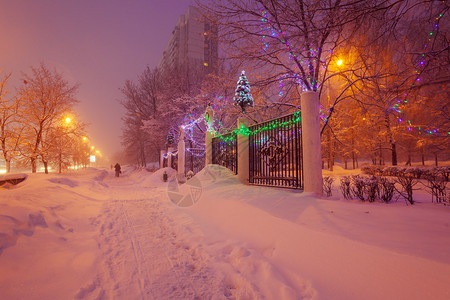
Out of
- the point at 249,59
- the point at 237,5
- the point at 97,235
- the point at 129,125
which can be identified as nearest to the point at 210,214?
the point at 97,235

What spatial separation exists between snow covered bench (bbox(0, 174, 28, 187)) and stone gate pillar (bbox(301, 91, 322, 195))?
11041 mm

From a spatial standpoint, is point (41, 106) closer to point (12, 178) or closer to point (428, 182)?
point (12, 178)

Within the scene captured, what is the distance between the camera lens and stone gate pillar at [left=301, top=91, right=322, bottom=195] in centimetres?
521

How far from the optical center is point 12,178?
25.6 feet

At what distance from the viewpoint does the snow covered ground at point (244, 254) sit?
7.41 feet

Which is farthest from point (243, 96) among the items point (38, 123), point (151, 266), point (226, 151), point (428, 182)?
point (38, 123)

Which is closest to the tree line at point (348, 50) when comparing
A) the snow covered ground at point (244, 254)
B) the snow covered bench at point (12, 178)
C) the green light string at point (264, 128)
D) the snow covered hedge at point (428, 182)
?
the green light string at point (264, 128)

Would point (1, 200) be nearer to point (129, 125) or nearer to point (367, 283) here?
point (367, 283)

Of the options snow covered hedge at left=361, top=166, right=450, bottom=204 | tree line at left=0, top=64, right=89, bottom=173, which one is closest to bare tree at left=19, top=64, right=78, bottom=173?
tree line at left=0, top=64, right=89, bottom=173

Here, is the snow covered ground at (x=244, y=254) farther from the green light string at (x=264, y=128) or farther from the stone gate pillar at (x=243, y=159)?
the stone gate pillar at (x=243, y=159)

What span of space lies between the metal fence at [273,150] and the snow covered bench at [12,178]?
31.6 feet

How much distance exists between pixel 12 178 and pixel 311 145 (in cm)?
1133

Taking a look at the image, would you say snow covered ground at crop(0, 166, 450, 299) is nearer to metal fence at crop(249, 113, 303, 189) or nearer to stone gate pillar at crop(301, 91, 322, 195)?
stone gate pillar at crop(301, 91, 322, 195)

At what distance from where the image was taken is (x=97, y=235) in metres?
4.34
